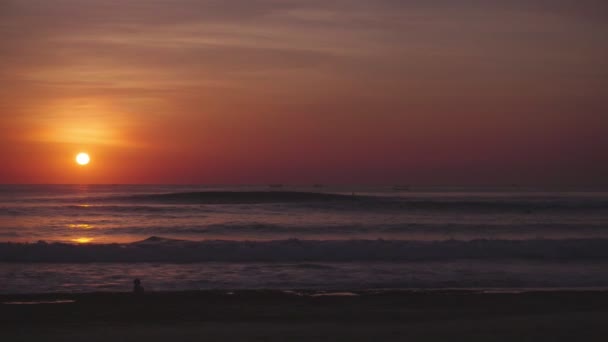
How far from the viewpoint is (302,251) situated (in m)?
17.2

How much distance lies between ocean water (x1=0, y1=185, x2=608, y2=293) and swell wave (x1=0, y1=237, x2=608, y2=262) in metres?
0.03

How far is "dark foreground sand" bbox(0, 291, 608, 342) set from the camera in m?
7.54

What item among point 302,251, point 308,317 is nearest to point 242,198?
point 302,251

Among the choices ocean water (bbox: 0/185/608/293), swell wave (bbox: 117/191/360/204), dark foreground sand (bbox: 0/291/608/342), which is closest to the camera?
dark foreground sand (bbox: 0/291/608/342)

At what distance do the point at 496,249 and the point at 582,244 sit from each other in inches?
107

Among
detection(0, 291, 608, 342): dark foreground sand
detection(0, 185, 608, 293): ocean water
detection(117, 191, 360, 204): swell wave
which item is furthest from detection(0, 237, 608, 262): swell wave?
detection(117, 191, 360, 204): swell wave

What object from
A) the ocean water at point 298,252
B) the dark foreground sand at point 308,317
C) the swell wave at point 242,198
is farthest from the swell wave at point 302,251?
the swell wave at point 242,198

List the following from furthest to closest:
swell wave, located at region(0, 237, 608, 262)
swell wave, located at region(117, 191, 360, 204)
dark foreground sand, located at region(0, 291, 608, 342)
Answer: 1. swell wave, located at region(117, 191, 360, 204)
2. swell wave, located at region(0, 237, 608, 262)
3. dark foreground sand, located at region(0, 291, 608, 342)

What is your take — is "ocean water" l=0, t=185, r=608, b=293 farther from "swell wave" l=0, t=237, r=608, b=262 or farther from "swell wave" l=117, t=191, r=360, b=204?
"swell wave" l=117, t=191, r=360, b=204

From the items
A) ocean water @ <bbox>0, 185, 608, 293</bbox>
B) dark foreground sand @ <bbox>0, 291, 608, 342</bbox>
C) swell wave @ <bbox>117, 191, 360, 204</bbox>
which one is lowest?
dark foreground sand @ <bbox>0, 291, 608, 342</bbox>

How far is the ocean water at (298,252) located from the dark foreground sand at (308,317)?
5.32 feet

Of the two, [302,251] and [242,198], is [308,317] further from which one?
[242,198]

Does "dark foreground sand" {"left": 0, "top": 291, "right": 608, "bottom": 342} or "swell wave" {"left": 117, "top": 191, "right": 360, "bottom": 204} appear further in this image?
"swell wave" {"left": 117, "top": 191, "right": 360, "bottom": 204}

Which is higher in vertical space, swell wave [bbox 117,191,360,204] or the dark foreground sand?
swell wave [bbox 117,191,360,204]
